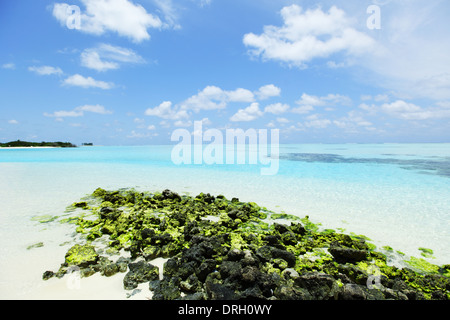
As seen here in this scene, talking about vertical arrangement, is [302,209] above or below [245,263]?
below

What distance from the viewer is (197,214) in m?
8.29

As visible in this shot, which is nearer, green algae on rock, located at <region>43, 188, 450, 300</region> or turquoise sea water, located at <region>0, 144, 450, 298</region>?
green algae on rock, located at <region>43, 188, 450, 300</region>

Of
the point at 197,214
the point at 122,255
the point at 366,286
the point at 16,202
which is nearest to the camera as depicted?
the point at 366,286

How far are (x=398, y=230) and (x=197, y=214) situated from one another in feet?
25.2

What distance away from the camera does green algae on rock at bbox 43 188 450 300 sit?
383 centimetres

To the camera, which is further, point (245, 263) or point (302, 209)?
point (302, 209)

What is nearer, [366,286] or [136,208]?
[366,286]

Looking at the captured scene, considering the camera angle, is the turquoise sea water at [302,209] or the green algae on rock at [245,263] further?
the turquoise sea water at [302,209]

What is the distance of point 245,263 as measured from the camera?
4523 millimetres

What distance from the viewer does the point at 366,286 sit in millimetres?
4250

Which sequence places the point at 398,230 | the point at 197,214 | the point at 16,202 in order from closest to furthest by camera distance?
the point at 398,230
the point at 197,214
the point at 16,202

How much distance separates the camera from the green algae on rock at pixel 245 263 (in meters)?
3.83
